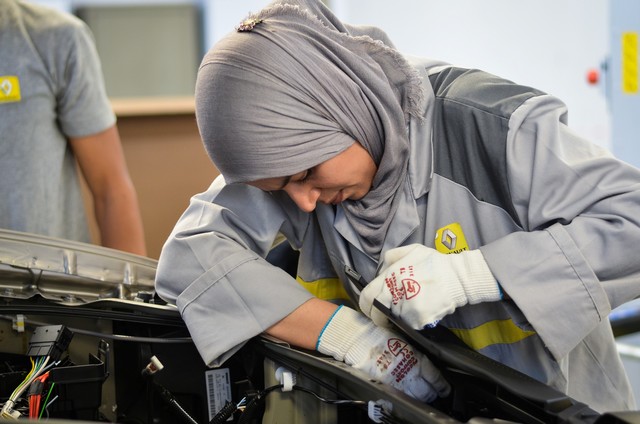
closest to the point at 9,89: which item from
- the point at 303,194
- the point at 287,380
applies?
the point at 303,194

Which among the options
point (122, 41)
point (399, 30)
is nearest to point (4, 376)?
point (399, 30)

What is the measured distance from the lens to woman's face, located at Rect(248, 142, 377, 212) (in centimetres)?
108

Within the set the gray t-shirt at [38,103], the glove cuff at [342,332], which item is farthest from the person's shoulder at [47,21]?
the glove cuff at [342,332]

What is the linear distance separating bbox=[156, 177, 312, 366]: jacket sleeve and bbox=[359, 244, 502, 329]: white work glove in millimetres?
203

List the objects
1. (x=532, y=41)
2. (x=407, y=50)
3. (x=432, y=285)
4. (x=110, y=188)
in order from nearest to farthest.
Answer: (x=432, y=285), (x=110, y=188), (x=532, y=41), (x=407, y=50)

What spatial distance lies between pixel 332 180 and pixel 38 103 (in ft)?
3.20

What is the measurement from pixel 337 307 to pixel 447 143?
0.31 m

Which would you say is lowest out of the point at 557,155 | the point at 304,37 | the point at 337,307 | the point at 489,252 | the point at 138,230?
the point at 138,230

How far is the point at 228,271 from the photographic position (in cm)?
121

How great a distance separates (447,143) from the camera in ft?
3.78

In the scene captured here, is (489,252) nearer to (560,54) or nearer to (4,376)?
(4,376)

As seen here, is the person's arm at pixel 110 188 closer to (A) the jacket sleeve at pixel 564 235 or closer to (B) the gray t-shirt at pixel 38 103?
(B) the gray t-shirt at pixel 38 103

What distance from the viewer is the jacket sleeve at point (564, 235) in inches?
39.3

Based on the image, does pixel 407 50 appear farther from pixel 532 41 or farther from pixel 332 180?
pixel 332 180
